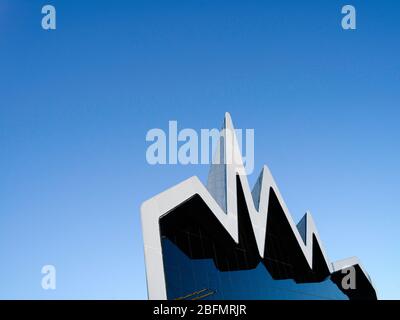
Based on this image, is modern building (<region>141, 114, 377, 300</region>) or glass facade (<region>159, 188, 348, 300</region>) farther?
glass facade (<region>159, 188, 348, 300</region>)

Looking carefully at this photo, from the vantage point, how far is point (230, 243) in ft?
71.2

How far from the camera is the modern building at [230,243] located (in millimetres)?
16312

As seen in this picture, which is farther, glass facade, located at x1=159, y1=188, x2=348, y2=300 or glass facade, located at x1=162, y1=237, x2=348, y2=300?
glass facade, located at x1=159, y1=188, x2=348, y2=300

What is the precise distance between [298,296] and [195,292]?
11.9 m

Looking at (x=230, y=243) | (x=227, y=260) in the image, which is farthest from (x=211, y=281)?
(x=230, y=243)

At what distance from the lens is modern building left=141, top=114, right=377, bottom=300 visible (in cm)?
1631

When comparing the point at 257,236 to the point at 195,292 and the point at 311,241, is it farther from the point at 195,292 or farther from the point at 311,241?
the point at 311,241

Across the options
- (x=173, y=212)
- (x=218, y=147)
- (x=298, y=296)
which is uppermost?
(x=218, y=147)

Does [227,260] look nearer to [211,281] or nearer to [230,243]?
[230,243]

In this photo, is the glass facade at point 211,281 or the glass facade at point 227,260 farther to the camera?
the glass facade at point 227,260
